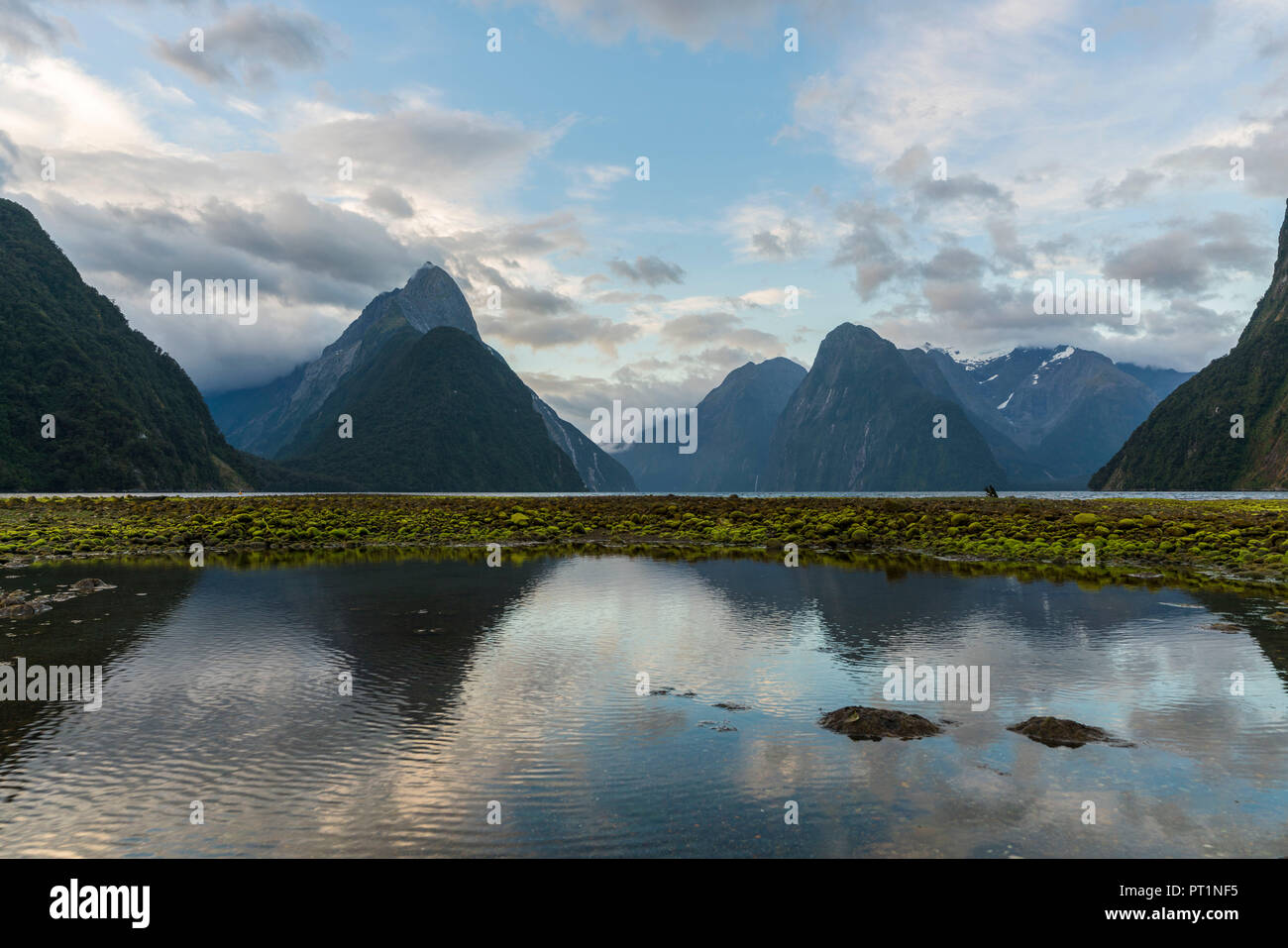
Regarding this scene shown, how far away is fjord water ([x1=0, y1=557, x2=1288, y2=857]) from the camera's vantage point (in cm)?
877

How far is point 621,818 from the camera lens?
9141 mm

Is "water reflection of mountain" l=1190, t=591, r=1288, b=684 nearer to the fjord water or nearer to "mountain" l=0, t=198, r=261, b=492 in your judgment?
the fjord water

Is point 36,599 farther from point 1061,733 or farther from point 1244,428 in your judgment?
point 1244,428

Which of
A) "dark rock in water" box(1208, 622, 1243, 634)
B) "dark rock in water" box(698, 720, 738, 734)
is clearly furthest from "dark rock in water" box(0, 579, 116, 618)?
"dark rock in water" box(1208, 622, 1243, 634)

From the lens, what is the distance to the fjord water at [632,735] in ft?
28.8

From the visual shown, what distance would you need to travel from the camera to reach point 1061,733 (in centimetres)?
1203

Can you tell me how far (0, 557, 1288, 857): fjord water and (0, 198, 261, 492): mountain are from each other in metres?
150

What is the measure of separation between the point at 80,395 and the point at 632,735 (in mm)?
182809

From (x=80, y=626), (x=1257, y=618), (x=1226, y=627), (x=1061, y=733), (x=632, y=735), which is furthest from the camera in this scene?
(x=1257, y=618)

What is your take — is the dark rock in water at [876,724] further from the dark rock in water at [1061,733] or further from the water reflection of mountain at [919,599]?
the water reflection of mountain at [919,599]

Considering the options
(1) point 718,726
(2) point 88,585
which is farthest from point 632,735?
(2) point 88,585

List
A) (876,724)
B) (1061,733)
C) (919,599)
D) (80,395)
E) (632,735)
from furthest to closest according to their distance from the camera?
(80,395) < (919,599) < (876,724) < (632,735) < (1061,733)
